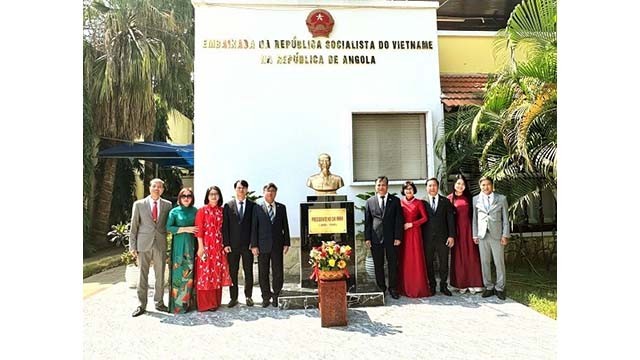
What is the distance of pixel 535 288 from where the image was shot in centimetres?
718

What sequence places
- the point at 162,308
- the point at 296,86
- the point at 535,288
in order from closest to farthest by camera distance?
the point at 162,308
the point at 535,288
the point at 296,86

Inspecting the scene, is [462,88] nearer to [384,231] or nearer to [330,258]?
[384,231]

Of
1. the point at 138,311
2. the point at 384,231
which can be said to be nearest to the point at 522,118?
the point at 384,231

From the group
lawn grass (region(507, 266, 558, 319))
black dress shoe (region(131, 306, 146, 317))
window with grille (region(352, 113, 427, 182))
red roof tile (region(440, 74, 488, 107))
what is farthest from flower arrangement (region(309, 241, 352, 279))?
red roof tile (region(440, 74, 488, 107))

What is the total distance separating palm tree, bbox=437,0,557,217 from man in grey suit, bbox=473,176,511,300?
0.60 meters

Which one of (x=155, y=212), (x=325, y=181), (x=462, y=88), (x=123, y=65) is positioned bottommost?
(x=155, y=212)

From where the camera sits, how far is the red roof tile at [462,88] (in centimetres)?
887

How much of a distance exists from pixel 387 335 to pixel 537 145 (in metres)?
3.66

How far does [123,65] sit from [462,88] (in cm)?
821

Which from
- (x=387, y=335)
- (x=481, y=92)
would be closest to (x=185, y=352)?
(x=387, y=335)

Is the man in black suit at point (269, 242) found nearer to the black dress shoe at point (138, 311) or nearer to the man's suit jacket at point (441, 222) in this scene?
the black dress shoe at point (138, 311)

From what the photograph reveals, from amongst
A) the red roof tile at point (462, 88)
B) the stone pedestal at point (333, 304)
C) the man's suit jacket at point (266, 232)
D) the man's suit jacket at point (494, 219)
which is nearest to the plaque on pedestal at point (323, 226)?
the man's suit jacket at point (266, 232)

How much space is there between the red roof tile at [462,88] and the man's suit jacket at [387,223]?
3.06m

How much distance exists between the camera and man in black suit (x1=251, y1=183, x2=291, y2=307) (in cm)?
633
